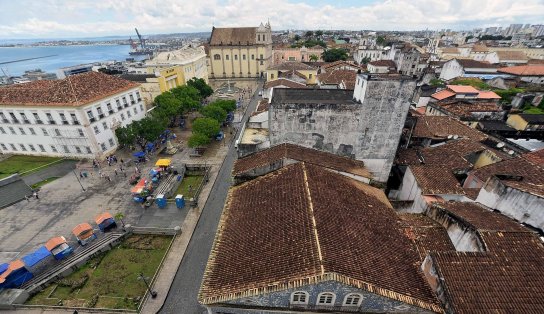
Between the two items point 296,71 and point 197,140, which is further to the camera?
point 296,71

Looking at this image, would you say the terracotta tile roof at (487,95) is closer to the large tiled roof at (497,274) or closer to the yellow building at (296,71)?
the yellow building at (296,71)

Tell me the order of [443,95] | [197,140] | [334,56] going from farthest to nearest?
1. [334,56]
2. [443,95]
3. [197,140]

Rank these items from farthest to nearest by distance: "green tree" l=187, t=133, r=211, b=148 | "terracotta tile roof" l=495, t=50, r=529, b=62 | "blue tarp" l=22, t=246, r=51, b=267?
"terracotta tile roof" l=495, t=50, r=529, b=62
"green tree" l=187, t=133, r=211, b=148
"blue tarp" l=22, t=246, r=51, b=267

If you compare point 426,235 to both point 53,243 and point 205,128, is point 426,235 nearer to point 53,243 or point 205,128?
point 53,243

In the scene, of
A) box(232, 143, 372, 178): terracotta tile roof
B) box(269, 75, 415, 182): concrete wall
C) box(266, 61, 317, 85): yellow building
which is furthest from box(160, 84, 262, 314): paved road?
box(266, 61, 317, 85): yellow building

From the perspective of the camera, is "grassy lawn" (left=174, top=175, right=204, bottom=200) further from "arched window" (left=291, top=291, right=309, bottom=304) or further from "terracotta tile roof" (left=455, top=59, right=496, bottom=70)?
"terracotta tile roof" (left=455, top=59, right=496, bottom=70)

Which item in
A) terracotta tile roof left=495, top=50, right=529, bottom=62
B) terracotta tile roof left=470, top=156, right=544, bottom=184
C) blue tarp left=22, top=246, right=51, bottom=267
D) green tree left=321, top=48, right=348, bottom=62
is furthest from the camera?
green tree left=321, top=48, right=348, bottom=62

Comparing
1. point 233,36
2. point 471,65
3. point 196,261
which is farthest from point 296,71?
point 196,261
